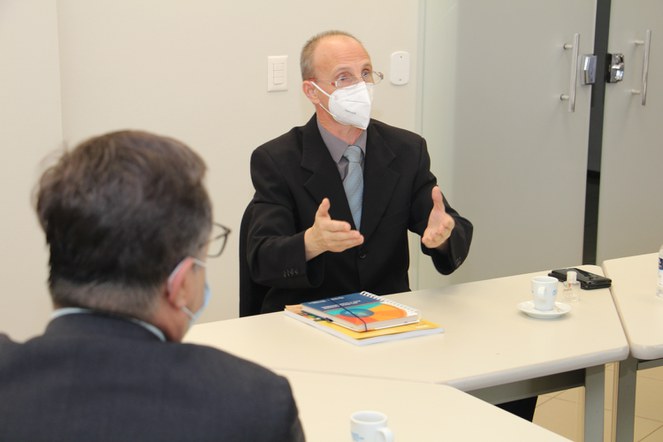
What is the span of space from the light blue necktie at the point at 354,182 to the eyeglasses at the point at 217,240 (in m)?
1.31

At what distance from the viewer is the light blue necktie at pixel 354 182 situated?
270 cm

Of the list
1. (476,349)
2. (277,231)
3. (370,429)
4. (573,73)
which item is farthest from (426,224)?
(573,73)

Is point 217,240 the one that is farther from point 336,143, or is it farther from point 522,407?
point 522,407

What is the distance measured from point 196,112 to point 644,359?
6.60 feet

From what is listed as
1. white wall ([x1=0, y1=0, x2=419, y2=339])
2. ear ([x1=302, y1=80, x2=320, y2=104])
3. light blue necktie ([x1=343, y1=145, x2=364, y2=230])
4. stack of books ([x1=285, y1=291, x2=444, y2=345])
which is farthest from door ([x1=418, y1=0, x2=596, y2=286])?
stack of books ([x1=285, y1=291, x2=444, y2=345])

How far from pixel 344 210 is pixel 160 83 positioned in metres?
1.14

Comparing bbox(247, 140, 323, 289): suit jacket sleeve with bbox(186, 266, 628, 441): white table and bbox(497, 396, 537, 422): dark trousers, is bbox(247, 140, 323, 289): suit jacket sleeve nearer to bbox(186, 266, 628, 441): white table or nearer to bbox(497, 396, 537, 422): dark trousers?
bbox(186, 266, 628, 441): white table

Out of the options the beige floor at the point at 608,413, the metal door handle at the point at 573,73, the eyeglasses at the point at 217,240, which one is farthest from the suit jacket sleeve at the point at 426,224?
the metal door handle at the point at 573,73

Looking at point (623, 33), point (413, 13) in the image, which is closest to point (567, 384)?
point (413, 13)

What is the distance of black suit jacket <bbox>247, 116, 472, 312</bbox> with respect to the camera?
2.54m

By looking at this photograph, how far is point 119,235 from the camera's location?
1104mm

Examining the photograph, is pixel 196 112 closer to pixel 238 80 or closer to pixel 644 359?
pixel 238 80

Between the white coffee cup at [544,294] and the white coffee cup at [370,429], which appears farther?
the white coffee cup at [544,294]

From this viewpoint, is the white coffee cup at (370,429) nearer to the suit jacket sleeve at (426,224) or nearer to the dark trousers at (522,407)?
the suit jacket sleeve at (426,224)
